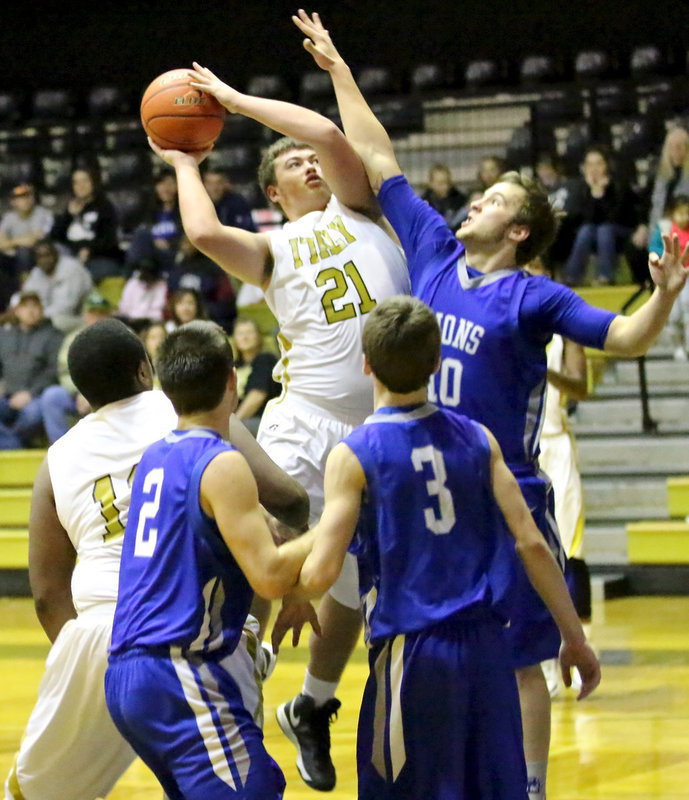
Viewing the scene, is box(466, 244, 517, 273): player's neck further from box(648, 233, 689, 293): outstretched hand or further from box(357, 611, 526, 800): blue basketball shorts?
box(357, 611, 526, 800): blue basketball shorts

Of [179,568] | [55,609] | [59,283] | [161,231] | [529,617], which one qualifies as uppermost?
[161,231]

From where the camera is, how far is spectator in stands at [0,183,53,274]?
527 inches

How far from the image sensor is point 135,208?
550 inches

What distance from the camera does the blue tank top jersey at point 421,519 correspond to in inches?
124

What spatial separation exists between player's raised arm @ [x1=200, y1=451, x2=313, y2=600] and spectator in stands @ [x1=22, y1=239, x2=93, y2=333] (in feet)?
31.6

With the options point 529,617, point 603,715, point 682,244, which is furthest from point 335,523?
point 682,244

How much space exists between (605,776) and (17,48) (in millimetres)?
14511

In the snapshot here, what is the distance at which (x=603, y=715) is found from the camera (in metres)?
6.12

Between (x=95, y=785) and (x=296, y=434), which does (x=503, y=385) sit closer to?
(x=296, y=434)

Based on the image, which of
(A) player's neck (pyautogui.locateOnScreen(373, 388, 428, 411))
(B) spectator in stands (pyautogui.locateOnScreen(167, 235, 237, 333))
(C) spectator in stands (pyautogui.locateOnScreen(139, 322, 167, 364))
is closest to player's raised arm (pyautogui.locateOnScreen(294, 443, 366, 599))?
(A) player's neck (pyautogui.locateOnScreen(373, 388, 428, 411))

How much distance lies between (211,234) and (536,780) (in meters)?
1.80

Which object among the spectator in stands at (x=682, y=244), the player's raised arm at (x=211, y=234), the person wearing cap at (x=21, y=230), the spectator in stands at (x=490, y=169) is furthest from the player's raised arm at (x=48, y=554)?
the person wearing cap at (x=21, y=230)

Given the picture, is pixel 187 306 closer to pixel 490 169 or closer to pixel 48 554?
Answer: pixel 490 169

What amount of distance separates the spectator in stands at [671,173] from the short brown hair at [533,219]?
7.70 meters
